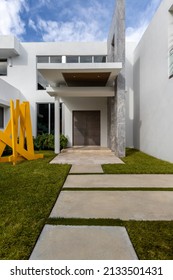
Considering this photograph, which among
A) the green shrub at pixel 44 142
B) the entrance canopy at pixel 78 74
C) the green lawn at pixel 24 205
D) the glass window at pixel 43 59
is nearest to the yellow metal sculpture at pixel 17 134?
the green lawn at pixel 24 205

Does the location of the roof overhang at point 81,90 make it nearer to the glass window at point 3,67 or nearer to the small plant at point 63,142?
the small plant at point 63,142

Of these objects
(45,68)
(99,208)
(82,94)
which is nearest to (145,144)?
(82,94)

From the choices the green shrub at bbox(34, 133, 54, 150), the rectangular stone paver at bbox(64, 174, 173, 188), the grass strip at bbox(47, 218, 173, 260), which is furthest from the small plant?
the grass strip at bbox(47, 218, 173, 260)

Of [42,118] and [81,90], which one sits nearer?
[81,90]

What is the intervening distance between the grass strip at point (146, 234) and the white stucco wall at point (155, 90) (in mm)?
5927

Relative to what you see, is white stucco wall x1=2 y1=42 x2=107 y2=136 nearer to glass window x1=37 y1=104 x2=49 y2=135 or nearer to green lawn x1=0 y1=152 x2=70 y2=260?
glass window x1=37 y1=104 x2=49 y2=135

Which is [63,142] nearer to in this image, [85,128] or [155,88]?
[85,128]

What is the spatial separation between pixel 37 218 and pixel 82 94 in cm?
888

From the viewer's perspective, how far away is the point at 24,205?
368cm

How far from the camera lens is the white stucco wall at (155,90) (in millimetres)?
8500

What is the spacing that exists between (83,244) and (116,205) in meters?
1.40

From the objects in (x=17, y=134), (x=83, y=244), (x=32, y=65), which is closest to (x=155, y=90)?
(x=17, y=134)

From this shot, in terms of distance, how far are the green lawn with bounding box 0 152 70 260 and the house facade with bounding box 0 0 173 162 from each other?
16.9 feet
